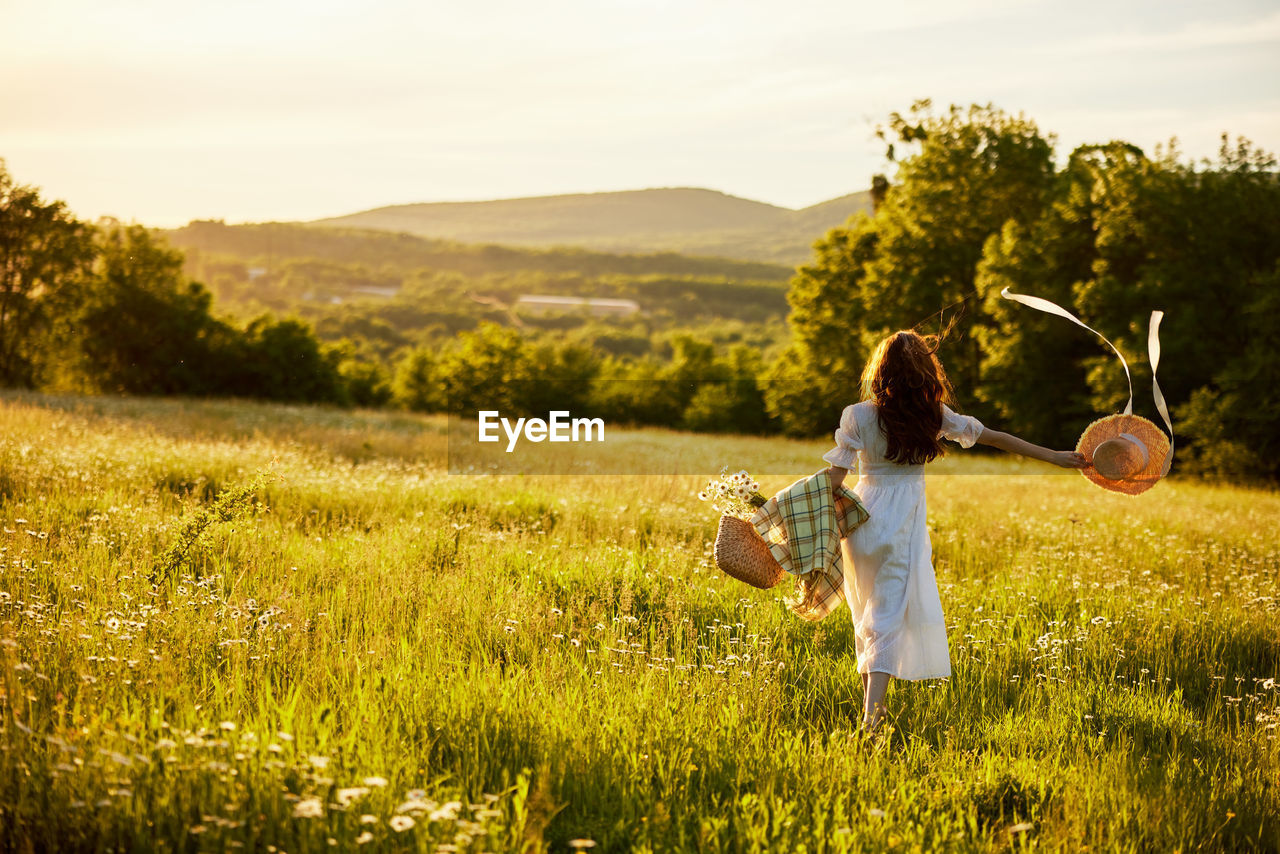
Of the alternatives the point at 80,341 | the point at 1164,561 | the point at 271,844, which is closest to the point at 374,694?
the point at 271,844

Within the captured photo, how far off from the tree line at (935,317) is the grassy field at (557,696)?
1501 centimetres

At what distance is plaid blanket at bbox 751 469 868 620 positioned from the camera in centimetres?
500

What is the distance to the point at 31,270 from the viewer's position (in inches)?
2154

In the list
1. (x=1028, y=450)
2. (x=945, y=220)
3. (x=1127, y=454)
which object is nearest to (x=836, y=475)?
(x=1028, y=450)

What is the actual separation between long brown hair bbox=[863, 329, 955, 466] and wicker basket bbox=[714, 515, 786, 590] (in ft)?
2.89

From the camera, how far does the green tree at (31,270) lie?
178 ft

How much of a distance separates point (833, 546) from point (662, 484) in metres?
8.42

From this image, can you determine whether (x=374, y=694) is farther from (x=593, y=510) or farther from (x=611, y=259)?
(x=611, y=259)

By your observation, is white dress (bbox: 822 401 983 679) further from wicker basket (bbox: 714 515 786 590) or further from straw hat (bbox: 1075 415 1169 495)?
straw hat (bbox: 1075 415 1169 495)

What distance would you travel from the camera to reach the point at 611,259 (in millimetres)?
188750

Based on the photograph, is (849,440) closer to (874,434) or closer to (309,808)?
(874,434)

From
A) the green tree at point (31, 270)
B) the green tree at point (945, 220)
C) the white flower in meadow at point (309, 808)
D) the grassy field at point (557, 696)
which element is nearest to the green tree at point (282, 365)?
the green tree at point (31, 270)

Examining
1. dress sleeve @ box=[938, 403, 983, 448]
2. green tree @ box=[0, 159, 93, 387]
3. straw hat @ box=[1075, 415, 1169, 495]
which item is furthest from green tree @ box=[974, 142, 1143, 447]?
green tree @ box=[0, 159, 93, 387]

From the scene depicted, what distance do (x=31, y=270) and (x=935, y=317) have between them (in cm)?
5191
